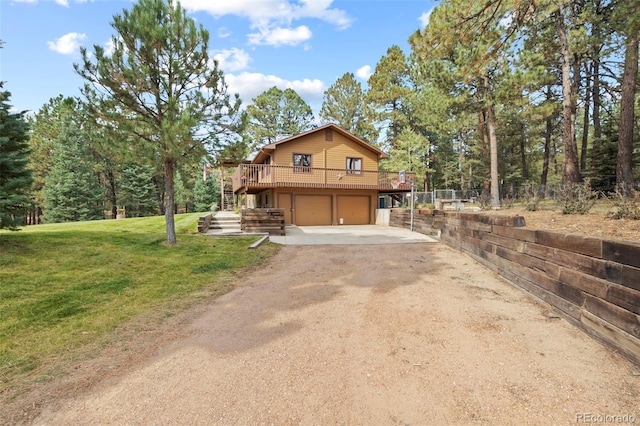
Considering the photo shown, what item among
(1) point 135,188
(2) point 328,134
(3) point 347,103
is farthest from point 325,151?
(1) point 135,188

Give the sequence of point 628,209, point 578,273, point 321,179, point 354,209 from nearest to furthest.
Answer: point 578,273
point 628,209
point 321,179
point 354,209

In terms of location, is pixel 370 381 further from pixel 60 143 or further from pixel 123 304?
pixel 60 143

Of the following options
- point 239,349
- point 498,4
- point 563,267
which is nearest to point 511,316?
point 563,267

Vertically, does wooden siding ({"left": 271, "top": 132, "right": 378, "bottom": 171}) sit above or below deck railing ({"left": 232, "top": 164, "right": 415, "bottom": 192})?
above

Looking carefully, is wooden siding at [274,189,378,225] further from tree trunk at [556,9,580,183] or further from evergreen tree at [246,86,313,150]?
evergreen tree at [246,86,313,150]

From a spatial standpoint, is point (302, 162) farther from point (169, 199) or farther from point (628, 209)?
point (628, 209)

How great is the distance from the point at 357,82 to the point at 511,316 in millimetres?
35894

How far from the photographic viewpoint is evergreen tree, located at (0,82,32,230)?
5820 millimetres

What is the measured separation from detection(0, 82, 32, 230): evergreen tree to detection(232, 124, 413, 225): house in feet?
36.0

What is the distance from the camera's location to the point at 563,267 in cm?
409

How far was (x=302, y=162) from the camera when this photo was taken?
18750 mm

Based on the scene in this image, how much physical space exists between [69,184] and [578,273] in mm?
34644

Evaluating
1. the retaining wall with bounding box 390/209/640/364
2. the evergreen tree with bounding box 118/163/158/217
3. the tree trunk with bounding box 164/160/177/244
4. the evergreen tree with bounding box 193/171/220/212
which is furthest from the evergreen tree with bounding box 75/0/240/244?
the evergreen tree with bounding box 193/171/220/212

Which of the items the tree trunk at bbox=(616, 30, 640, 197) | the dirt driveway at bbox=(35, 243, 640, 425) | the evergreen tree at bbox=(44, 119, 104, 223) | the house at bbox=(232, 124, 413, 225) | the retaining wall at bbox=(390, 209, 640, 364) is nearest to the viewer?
the dirt driveway at bbox=(35, 243, 640, 425)
